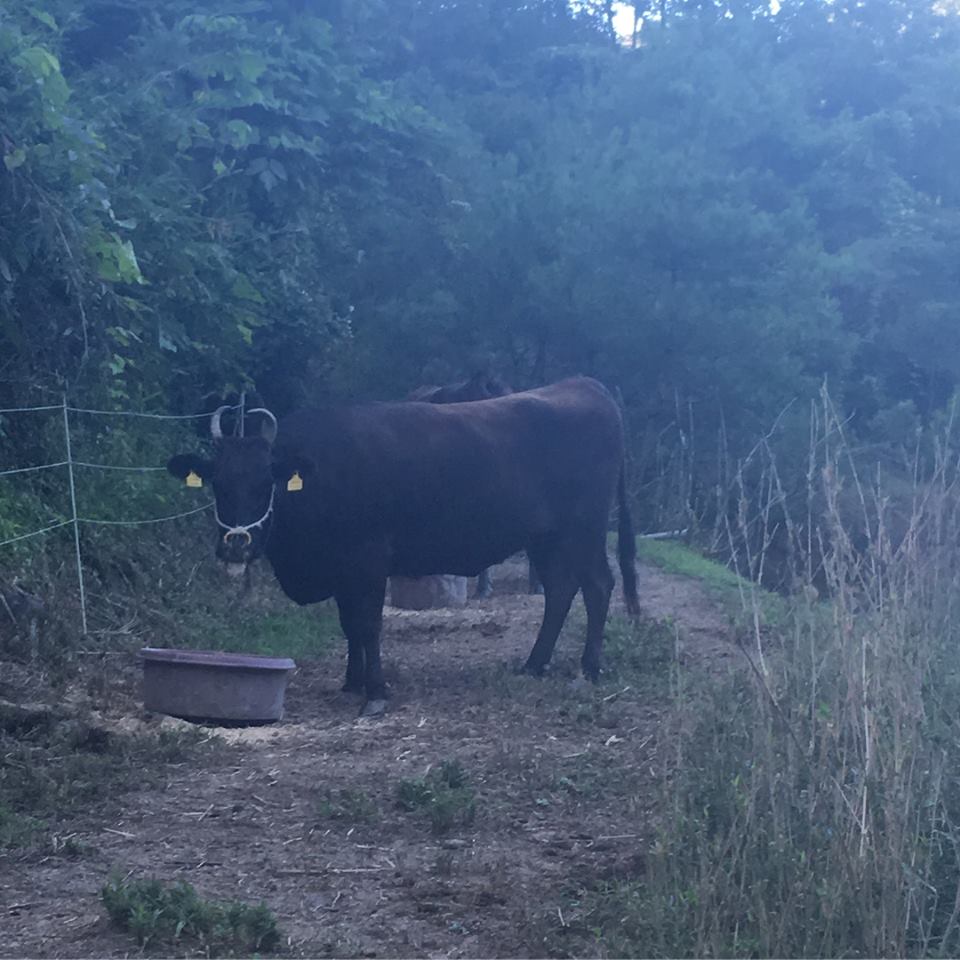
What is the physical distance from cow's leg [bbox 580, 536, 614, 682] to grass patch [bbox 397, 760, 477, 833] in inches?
113

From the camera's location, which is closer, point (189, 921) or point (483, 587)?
point (189, 921)

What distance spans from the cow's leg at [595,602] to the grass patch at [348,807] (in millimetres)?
3423

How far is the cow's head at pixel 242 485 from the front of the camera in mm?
8320

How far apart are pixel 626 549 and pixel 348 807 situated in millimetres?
5204

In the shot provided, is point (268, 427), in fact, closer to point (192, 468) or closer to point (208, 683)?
point (192, 468)

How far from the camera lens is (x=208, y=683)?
7.73 m

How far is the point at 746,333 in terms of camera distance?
1798 cm

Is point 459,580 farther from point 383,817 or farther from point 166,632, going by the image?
point 383,817

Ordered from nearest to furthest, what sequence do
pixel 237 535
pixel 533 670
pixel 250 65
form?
pixel 237 535 < pixel 533 670 < pixel 250 65

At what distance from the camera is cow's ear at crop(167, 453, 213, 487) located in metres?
8.65

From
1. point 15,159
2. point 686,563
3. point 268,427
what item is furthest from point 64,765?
point 686,563

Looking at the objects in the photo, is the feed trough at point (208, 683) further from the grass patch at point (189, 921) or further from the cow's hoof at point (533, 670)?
the grass patch at point (189, 921)

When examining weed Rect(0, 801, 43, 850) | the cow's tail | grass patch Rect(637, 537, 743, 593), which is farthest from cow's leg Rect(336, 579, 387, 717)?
grass patch Rect(637, 537, 743, 593)

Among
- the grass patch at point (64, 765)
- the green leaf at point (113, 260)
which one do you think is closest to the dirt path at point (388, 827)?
the grass patch at point (64, 765)
